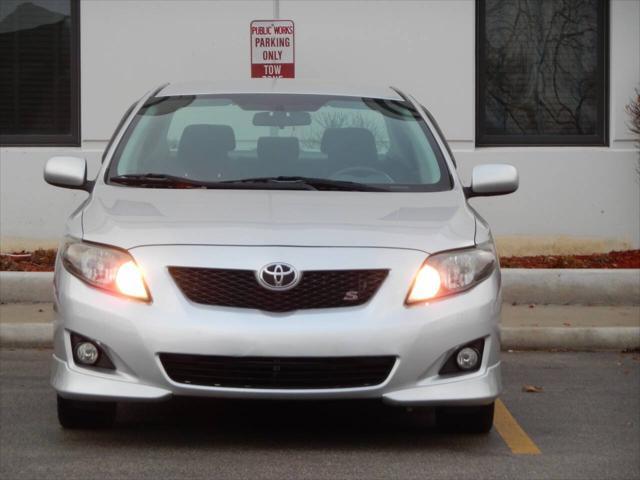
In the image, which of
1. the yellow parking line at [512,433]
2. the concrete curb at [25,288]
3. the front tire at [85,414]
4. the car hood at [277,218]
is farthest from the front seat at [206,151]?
the concrete curb at [25,288]

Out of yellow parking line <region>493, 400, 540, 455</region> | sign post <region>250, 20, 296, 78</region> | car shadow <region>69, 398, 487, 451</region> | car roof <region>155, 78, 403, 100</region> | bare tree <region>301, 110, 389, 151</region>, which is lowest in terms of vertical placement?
yellow parking line <region>493, 400, 540, 455</region>

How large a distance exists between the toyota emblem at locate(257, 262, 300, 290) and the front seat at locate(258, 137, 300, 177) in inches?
45.3

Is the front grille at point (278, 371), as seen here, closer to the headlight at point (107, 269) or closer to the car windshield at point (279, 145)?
the headlight at point (107, 269)

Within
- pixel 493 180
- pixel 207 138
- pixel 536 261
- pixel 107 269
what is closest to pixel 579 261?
pixel 536 261

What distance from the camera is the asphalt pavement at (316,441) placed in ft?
19.6

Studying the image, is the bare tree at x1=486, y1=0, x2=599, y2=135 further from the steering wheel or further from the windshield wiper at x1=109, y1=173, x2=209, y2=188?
the windshield wiper at x1=109, y1=173, x2=209, y2=188

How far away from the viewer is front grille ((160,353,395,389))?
5922 mm

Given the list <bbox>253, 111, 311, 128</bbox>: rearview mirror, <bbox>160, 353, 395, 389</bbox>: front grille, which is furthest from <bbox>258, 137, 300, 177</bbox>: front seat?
<bbox>160, 353, 395, 389</bbox>: front grille

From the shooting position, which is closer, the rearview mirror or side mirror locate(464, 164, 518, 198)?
side mirror locate(464, 164, 518, 198)

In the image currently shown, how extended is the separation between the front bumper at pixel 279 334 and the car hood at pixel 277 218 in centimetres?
9

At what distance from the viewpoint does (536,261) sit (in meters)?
12.7

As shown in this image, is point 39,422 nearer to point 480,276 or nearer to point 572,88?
point 480,276

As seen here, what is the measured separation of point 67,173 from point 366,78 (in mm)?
6630

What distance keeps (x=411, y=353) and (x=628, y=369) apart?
347 centimetres
